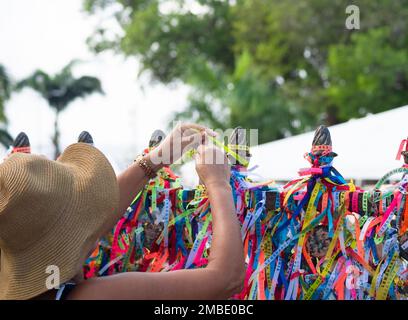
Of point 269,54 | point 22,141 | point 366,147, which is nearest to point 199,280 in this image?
point 22,141

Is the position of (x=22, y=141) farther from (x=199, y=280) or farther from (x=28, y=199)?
(x=199, y=280)

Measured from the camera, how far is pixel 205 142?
138 cm

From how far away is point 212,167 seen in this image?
47.4 inches

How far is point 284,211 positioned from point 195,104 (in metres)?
12.9

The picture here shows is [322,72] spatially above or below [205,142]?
above

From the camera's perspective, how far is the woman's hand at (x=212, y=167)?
47.1 inches

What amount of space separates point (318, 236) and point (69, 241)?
78 cm

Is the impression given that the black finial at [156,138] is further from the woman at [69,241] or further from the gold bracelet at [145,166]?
the woman at [69,241]

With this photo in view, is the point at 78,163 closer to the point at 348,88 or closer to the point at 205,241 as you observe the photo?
the point at 205,241

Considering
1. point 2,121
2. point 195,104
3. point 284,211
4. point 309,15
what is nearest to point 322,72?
point 309,15

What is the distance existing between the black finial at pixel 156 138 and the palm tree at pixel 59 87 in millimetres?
14589

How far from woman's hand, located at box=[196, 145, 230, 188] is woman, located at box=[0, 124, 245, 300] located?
0.07 m

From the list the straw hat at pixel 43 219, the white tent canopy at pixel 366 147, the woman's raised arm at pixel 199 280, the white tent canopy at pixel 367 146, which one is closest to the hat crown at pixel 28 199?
the straw hat at pixel 43 219
